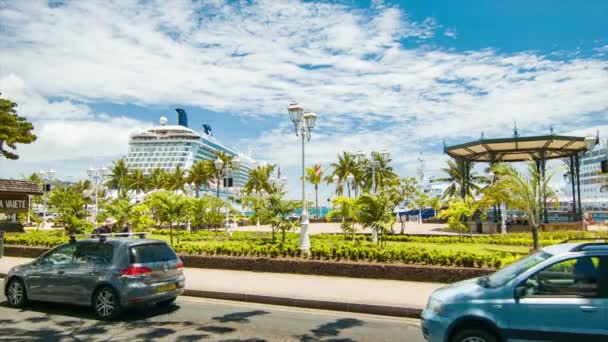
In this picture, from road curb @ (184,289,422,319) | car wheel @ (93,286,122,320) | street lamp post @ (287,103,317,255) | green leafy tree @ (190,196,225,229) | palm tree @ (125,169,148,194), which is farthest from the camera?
palm tree @ (125,169,148,194)

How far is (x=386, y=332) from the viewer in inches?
297

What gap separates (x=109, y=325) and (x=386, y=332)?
4.85 meters

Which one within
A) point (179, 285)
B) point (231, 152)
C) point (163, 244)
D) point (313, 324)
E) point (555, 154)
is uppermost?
point (231, 152)

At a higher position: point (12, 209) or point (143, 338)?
point (12, 209)

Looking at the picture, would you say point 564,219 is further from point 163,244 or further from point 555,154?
point 163,244

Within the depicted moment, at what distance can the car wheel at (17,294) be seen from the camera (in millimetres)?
9344

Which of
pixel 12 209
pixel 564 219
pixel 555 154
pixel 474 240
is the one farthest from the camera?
pixel 564 219

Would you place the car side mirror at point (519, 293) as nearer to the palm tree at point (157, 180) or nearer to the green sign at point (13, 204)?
the green sign at point (13, 204)

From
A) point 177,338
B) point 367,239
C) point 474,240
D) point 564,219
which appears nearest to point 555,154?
point 564,219

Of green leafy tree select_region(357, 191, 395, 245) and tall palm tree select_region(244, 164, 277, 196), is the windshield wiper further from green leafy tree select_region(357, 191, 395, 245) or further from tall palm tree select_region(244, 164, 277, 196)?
tall palm tree select_region(244, 164, 277, 196)

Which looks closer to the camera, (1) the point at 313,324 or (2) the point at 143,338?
(2) the point at 143,338

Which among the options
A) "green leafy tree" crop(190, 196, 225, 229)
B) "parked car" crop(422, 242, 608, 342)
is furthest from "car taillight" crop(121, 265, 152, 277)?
"green leafy tree" crop(190, 196, 225, 229)

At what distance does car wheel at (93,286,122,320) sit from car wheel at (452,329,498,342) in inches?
238

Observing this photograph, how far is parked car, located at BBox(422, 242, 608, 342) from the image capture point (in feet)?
16.8
